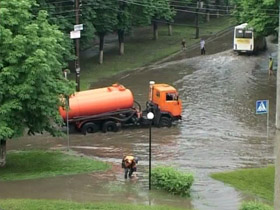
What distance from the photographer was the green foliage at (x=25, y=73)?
2194 centimetres

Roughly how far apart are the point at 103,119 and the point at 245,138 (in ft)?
23.7

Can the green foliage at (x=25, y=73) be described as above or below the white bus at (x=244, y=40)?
above

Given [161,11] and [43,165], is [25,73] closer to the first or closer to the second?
[43,165]

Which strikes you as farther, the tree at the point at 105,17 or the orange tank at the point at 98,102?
the tree at the point at 105,17

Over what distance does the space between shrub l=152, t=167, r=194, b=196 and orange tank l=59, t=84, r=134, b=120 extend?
1038 cm

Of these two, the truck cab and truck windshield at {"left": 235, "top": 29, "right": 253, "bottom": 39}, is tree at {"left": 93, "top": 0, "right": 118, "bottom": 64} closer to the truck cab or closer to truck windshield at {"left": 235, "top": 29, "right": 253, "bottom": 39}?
truck windshield at {"left": 235, "top": 29, "right": 253, "bottom": 39}

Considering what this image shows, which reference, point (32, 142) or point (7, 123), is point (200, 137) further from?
point (7, 123)

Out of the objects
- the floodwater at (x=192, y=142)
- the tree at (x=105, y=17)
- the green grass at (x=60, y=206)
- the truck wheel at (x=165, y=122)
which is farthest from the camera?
the tree at (x=105, y=17)

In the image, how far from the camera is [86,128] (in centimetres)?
3088

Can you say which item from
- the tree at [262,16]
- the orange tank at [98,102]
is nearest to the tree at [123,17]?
the tree at [262,16]

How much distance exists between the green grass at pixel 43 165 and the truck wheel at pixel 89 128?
4.22m

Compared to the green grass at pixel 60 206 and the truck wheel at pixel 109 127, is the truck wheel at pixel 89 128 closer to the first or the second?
the truck wheel at pixel 109 127

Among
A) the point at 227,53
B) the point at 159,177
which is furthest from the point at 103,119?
the point at 227,53

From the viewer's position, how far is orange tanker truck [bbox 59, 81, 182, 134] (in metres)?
30.1
